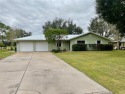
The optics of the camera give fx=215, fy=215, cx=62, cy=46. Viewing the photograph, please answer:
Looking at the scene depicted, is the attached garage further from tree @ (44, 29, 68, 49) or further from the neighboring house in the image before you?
tree @ (44, 29, 68, 49)

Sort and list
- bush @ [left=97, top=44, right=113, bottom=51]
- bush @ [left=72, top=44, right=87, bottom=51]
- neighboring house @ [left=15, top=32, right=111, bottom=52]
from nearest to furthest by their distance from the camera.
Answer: bush @ [left=72, top=44, right=87, bottom=51]
bush @ [left=97, top=44, right=113, bottom=51]
neighboring house @ [left=15, top=32, right=111, bottom=52]

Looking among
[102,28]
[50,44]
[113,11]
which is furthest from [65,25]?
[113,11]

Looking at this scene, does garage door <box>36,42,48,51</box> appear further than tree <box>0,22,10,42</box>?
No

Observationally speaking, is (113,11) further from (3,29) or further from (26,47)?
(3,29)

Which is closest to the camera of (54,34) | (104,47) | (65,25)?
(54,34)

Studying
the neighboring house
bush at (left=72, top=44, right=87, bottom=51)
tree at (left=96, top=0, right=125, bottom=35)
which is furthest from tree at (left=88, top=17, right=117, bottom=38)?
tree at (left=96, top=0, right=125, bottom=35)

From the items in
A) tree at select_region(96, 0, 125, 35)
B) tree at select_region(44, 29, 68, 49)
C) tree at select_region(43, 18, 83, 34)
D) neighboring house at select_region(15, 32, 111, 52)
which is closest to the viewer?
tree at select_region(96, 0, 125, 35)

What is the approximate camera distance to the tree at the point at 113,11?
22750 millimetres

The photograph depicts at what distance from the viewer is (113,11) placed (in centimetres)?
2311

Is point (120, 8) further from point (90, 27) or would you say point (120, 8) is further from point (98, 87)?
point (90, 27)

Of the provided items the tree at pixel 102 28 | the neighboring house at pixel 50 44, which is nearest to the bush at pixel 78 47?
the neighboring house at pixel 50 44

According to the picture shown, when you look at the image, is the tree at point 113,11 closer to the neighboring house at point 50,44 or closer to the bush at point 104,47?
the bush at point 104,47

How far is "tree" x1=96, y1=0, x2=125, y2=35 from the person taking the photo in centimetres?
2275

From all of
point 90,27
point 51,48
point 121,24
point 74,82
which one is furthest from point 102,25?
point 74,82
